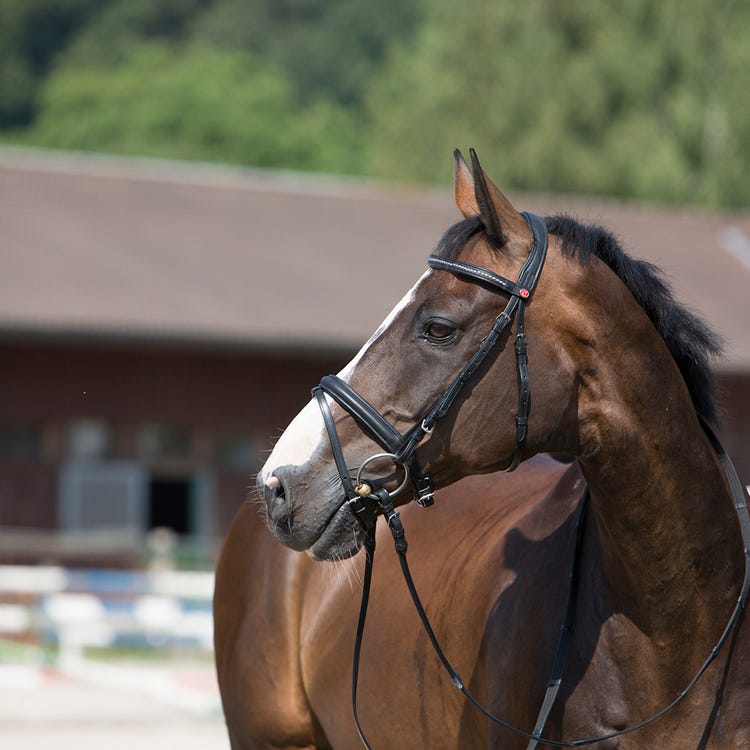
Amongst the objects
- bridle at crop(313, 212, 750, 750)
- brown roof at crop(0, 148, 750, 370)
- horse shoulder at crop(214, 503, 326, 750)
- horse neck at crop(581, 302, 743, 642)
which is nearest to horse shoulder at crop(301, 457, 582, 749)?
horse shoulder at crop(214, 503, 326, 750)

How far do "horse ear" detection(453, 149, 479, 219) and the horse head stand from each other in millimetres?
173

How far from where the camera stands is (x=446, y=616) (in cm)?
379

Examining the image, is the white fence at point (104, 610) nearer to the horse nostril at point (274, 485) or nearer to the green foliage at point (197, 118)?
the horse nostril at point (274, 485)

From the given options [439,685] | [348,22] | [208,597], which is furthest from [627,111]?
[348,22]

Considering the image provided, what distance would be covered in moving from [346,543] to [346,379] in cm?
38

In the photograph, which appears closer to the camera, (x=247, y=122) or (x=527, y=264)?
(x=527, y=264)

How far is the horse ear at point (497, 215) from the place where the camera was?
3.01 m

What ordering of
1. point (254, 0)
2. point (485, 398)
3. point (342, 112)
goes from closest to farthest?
point (485, 398) → point (342, 112) → point (254, 0)

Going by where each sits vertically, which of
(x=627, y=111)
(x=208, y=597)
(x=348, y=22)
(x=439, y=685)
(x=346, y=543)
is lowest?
(x=439, y=685)

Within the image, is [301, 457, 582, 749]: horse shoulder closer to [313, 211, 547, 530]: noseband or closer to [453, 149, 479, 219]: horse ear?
[313, 211, 547, 530]: noseband

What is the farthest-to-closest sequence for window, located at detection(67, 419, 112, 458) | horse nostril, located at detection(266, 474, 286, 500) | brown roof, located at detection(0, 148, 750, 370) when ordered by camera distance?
window, located at detection(67, 419, 112, 458) → brown roof, located at detection(0, 148, 750, 370) → horse nostril, located at detection(266, 474, 286, 500)

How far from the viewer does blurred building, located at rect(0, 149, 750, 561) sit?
16344 mm

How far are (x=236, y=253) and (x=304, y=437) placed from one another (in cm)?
1656

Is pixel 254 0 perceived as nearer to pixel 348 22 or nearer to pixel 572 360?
→ pixel 348 22
